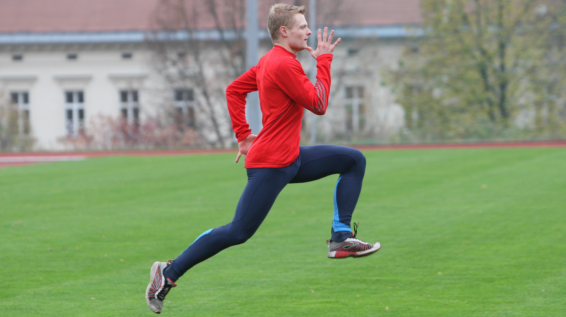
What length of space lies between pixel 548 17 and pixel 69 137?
1921 centimetres

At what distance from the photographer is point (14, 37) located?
37.2 m

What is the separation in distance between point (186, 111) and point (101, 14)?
9.91 m

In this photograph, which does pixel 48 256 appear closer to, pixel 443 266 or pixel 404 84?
pixel 443 266

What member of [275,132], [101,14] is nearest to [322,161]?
[275,132]

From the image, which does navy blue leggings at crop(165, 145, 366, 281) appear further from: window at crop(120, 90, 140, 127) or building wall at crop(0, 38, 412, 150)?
window at crop(120, 90, 140, 127)

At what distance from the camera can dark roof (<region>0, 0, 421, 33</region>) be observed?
3509cm

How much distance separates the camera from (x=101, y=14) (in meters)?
38.2

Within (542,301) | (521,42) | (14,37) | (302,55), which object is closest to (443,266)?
(542,301)

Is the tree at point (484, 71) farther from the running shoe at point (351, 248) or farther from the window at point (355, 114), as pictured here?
the running shoe at point (351, 248)

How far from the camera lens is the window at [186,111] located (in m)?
31.4

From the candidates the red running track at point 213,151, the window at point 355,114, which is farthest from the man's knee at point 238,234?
the window at point 355,114

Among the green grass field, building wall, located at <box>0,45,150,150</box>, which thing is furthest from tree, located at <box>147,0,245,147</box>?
the green grass field

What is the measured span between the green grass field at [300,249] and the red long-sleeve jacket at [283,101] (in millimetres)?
1118

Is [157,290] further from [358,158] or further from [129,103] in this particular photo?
[129,103]
